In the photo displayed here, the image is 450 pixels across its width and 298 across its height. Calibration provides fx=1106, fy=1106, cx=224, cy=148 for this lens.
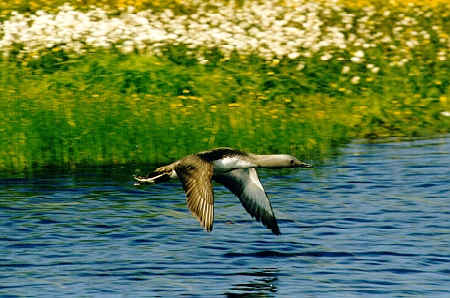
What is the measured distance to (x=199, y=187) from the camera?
10.5 metres

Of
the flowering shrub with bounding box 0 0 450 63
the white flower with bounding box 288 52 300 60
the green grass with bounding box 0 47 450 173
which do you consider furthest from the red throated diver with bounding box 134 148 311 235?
the white flower with bounding box 288 52 300 60

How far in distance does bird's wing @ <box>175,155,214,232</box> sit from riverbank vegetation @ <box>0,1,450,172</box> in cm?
497

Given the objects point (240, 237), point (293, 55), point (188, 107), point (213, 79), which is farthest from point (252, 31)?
point (240, 237)

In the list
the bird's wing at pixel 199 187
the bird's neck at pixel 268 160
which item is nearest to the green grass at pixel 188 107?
the bird's neck at pixel 268 160

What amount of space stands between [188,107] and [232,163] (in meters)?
6.32

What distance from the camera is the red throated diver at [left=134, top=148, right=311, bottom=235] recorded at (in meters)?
10.4

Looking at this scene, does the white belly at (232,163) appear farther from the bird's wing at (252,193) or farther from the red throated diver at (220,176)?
the bird's wing at (252,193)

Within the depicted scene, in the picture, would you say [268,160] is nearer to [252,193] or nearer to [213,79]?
[252,193]

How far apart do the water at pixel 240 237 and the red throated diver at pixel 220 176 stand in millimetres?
526

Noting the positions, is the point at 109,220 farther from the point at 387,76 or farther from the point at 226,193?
the point at 387,76

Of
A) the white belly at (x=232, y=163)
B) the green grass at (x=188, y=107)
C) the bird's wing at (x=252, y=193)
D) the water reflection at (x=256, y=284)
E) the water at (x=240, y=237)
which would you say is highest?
the green grass at (x=188, y=107)

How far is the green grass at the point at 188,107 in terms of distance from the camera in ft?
51.7

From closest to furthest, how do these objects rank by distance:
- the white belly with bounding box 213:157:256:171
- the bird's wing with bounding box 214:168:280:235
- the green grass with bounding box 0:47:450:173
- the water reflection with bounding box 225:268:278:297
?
1. the water reflection with bounding box 225:268:278:297
2. the white belly with bounding box 213:157:256:171
3. the bird's wing with bounding box 214:168:280:235
4. the green grass with bounding box 0:47:450:173

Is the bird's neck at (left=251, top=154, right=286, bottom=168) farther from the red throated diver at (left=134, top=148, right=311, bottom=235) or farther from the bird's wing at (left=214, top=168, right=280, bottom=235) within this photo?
the bird's wing at (left=214, top=168, right=280, bottom=235)
